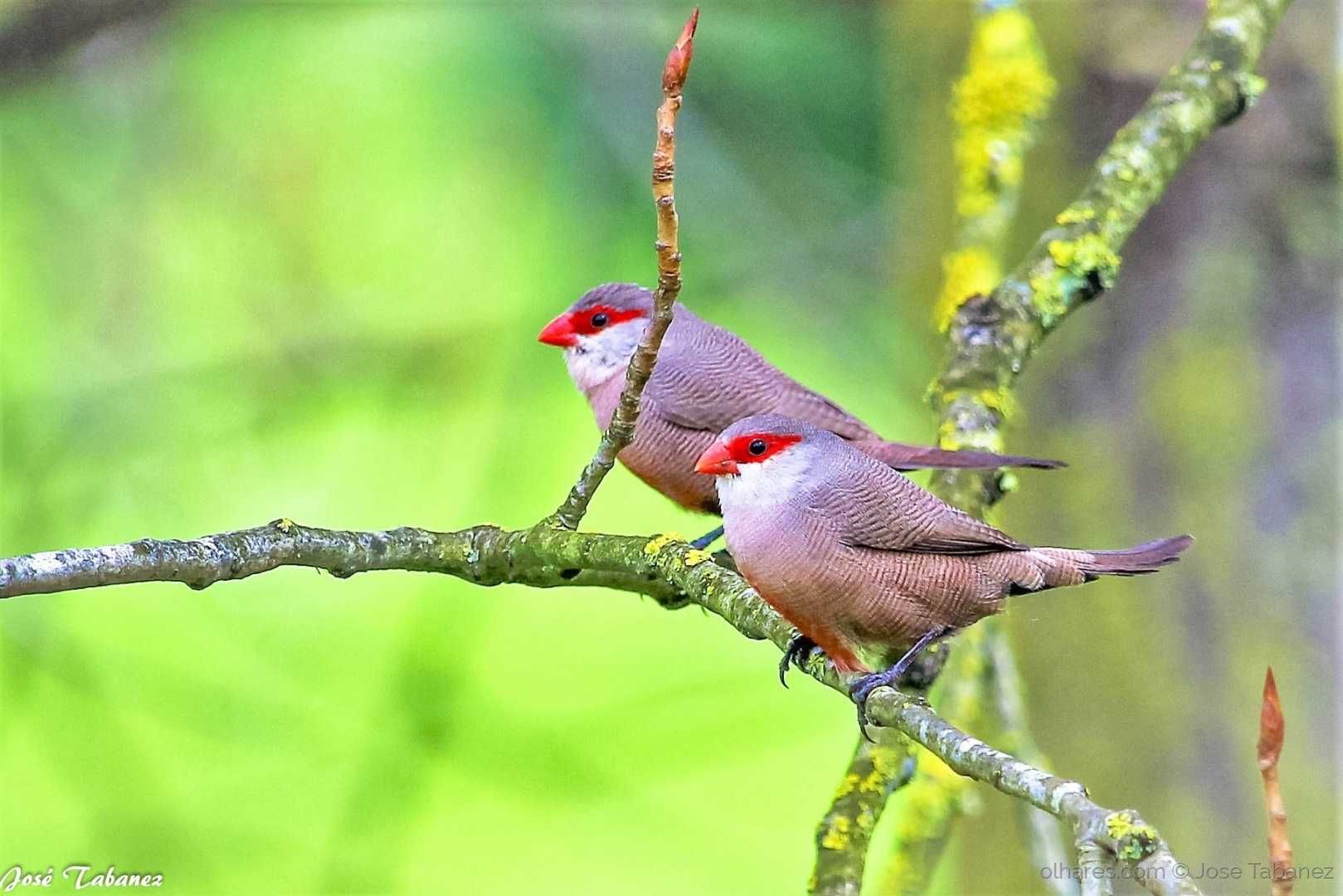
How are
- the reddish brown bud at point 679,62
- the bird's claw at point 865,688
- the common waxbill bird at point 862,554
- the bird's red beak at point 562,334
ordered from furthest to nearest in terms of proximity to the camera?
the bird's red beak at point 562,334
the common waxbill bird at point 862,554
the bird's claw at point 865,688
the reddish brown bud at point 679,62

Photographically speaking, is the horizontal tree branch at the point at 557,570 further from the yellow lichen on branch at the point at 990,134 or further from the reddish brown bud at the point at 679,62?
the yellow lichen on branch at the point at 990,134

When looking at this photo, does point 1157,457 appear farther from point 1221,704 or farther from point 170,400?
point 170,400

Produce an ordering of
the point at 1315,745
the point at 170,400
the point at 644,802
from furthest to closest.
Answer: the point at 170,400
the point at 644,802
the point at 1315,745

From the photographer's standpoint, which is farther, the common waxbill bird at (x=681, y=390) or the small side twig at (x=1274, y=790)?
the common waxbill bird at (x=681, y=390)

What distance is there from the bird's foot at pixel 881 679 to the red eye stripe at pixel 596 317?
1773 mm

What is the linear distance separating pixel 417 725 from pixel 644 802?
3.98ft

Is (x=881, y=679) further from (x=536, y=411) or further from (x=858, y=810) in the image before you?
(x=536, y=411)

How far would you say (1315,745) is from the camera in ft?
15.1

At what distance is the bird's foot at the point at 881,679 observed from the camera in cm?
272

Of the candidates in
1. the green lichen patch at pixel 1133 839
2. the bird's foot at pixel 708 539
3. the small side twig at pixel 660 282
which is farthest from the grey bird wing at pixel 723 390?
the green lichen patch at pixel 1133 839

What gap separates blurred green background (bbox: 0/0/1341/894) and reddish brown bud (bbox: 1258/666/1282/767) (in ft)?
10.3

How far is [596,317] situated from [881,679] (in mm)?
2145

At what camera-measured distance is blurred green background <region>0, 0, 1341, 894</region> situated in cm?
473

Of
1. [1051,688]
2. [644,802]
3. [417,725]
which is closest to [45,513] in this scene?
[417,725]
